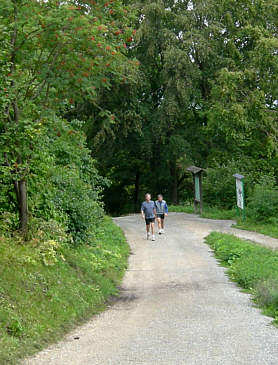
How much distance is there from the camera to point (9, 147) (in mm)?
9977

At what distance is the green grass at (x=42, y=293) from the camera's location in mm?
7383

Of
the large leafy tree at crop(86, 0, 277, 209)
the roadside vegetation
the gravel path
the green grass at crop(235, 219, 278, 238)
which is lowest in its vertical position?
the gravel path

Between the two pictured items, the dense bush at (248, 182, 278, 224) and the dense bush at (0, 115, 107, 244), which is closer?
the dense bush at (0, 115, 107, 244)

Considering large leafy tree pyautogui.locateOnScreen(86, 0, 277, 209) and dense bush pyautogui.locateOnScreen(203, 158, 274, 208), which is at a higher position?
large leafy tree pyautogui.locateOnScreen(86, 0, 277, 209)

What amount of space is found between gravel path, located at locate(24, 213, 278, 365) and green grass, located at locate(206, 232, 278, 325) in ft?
0.92

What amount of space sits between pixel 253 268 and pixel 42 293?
20.3 ft

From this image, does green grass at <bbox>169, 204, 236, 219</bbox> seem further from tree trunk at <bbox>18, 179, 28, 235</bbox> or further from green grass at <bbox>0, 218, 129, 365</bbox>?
tree trunk at <bbox>18, 179, 28, 235</bbox>

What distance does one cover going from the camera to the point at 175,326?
341 inches

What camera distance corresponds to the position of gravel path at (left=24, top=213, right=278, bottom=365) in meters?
6.97

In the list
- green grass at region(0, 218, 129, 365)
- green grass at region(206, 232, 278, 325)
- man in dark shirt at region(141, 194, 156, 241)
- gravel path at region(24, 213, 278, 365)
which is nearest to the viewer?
gravel path at region(24, 213, 278, 365)

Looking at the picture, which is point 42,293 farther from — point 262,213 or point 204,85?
point 204,85

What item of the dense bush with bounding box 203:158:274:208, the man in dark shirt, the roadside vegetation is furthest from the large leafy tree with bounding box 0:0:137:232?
the dense bush with bounding box 203:158:274:208

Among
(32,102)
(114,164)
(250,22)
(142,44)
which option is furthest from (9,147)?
(114,164)

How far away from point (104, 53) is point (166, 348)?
17.9 ft
